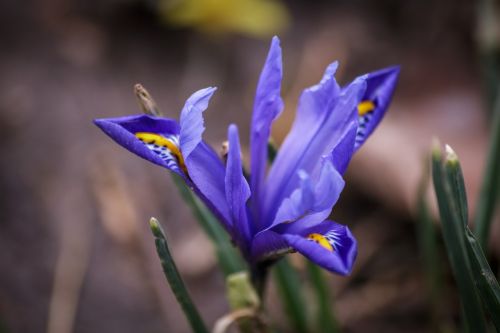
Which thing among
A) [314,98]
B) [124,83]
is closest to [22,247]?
[124,83]

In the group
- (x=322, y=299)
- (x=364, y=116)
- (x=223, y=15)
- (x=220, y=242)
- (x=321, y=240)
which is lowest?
(x=322, y=299)

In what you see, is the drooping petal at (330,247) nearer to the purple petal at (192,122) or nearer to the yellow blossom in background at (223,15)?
the purple petal at (192,122)

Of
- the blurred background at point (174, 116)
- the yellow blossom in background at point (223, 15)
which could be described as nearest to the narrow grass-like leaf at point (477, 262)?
the blurred background at point (174, 116)

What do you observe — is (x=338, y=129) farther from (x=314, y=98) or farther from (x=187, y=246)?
(x=187, y=246)

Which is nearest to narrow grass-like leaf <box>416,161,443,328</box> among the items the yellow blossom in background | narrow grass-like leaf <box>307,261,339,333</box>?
narrow grass-like leaf <box>307,261,339,333</box>

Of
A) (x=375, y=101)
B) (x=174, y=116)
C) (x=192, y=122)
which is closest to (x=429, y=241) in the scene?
(x=375, y=101)

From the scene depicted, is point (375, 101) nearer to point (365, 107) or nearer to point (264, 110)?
point (365, 107)
